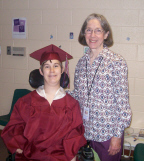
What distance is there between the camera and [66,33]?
8.59 ft

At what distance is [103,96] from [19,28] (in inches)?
76.7

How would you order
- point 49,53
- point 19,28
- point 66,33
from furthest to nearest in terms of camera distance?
point 19,28 < point 66,33 < point 49,53

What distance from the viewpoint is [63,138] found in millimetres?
1408

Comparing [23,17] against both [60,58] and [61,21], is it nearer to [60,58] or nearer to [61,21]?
[61,21]

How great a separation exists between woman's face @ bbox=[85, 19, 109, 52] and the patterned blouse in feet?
0.29

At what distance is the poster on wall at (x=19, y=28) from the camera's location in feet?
9.09

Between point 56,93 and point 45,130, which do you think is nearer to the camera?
point 45,130

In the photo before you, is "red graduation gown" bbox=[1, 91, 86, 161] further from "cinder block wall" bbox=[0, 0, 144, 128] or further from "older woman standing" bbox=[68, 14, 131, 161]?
"cinder block wall" bbox=[0, 0, 144, 128]

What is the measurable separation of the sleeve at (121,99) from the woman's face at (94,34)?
25cm

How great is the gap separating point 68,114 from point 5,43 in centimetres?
199

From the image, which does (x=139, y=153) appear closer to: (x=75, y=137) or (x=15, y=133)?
(x=75, y=137)

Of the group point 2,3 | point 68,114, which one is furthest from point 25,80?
point 68,114

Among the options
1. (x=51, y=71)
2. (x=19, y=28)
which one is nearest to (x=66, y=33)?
(x=19, y=28)

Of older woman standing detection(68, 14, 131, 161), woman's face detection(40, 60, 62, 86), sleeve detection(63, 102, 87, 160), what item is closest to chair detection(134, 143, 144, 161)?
older woman standing detection(68, 14, 131, 161)
